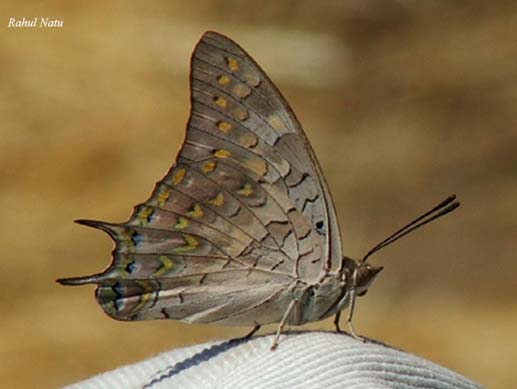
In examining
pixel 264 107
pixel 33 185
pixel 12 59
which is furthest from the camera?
pixel 12 59

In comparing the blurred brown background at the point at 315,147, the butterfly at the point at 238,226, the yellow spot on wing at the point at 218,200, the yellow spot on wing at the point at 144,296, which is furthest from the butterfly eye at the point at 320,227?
the blurred brown background at the point at 315,147

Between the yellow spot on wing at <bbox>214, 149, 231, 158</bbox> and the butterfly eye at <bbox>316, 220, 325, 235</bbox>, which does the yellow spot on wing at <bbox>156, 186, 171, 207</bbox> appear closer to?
the yellow spot on wing at <bbox>214, 149, 231, 158</bbox>

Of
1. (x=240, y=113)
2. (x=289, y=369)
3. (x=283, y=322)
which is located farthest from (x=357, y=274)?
(x=289, y=369)

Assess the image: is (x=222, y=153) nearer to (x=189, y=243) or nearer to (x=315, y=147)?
(x=189, y=243)

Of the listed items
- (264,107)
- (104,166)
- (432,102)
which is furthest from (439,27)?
(264,107)

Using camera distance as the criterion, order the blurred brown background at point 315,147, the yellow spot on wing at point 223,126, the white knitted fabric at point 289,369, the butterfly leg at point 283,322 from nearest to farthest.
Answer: the white knitted fabric at point 289,369 → the butterfly leg at point 283,322 → the yellow spot on wing at point 223,126 → the blurred brown background at point 315,147

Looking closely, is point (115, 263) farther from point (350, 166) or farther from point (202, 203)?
point (350, 166)

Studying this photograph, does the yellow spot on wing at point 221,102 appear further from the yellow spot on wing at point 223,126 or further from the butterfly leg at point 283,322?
the butterfly leg at point 283,322
